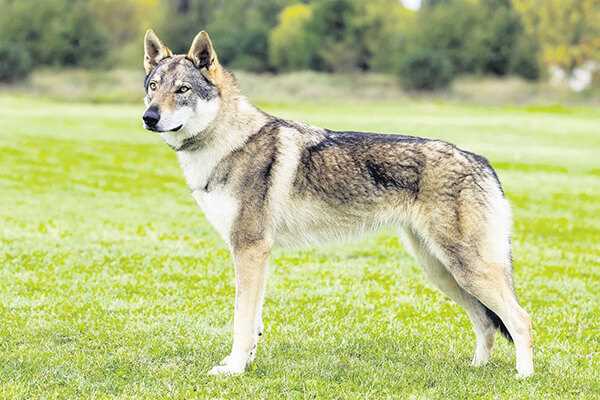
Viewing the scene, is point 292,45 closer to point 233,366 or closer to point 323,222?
point 323,222

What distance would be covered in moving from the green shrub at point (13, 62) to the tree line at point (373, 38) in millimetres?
4966

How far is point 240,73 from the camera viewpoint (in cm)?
7162

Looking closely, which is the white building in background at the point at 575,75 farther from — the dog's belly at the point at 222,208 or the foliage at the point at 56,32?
the dog's belly at the point at 222,208

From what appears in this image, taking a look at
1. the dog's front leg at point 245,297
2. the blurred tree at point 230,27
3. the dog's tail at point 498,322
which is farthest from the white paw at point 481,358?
the blurred tree at point 230,27

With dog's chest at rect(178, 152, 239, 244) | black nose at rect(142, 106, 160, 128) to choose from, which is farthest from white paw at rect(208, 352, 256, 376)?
black nose at rect(142, 106, 160, 128)

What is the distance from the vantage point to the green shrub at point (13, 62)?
199 feet

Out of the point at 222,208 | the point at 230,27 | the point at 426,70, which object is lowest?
the point at 426,70

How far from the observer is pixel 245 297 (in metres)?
5.80

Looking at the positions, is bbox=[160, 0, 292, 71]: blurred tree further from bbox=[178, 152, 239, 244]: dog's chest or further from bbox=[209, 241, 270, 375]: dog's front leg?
bbox=[209, 241, 270, 375]: dog's front leg

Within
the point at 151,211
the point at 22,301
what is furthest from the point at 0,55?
the point at 22,301

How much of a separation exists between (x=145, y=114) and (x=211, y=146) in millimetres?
638

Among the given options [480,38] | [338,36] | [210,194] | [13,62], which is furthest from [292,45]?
[210,194]

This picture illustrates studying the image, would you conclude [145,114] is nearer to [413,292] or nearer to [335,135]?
[335,135]

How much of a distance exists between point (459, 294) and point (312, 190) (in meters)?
1.45
